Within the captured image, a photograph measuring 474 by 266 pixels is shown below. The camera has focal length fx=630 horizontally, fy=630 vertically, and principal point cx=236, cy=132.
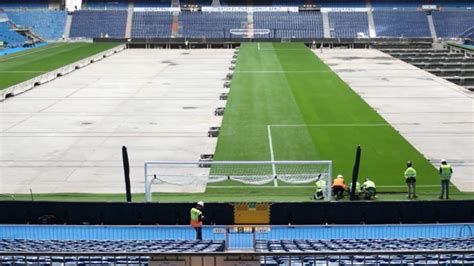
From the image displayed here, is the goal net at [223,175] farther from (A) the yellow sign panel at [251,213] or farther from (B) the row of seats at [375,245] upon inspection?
(B) the row of seats at [375,245]

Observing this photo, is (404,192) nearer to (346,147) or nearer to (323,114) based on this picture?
(346,147)

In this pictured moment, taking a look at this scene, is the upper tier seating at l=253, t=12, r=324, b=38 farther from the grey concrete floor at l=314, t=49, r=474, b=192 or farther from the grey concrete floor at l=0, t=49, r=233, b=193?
the grey concrete floor at l=0, t=49, r=233, b=193

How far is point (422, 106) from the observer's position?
1634 inches

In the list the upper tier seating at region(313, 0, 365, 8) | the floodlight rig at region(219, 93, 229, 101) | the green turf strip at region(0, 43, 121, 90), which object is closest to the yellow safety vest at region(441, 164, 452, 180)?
the floodlight rig at region(219, 93, 229, 101)

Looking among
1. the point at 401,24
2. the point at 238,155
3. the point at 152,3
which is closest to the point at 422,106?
the point at 238,155

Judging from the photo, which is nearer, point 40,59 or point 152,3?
point 40,59

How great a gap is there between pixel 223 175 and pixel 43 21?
8512cm

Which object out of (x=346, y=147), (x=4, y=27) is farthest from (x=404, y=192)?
(x=4, y=27)

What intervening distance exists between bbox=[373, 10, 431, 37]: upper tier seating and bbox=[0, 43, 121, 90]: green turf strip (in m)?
42.6

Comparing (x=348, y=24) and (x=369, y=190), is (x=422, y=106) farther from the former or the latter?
(x=348, y=24)

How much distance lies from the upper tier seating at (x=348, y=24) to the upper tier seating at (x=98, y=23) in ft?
112

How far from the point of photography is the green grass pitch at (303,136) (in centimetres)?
2420

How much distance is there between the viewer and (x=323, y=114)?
38.8 m

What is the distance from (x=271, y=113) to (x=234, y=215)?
751 inches
